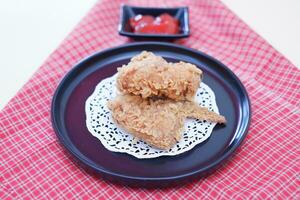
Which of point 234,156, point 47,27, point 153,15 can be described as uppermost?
point 153,15

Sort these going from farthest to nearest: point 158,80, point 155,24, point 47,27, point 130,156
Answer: point 47,27, point 155,24, point 158,80, point 130,156

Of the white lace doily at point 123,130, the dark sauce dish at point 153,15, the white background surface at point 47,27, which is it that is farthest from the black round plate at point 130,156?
the white background surface at point 47,27

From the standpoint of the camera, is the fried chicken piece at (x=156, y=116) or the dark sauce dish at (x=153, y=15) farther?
the dark sauce dish at (x=153, y=15)

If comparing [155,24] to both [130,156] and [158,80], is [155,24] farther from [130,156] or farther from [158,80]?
[130,156]

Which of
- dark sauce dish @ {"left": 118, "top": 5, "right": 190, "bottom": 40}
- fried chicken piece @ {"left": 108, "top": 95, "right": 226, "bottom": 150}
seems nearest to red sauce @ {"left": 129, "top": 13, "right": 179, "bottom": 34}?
dark sauce dish @ {"left": 118, "top": 5, "right": 190, "bottom": 40}

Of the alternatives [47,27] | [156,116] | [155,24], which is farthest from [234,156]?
[47,27]

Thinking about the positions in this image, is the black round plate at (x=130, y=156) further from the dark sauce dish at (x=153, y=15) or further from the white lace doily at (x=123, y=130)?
the dark sauce dish at (x=153, y=15)

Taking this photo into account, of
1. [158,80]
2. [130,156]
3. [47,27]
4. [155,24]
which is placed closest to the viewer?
[130,156]

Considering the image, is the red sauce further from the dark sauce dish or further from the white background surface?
the white background surface
